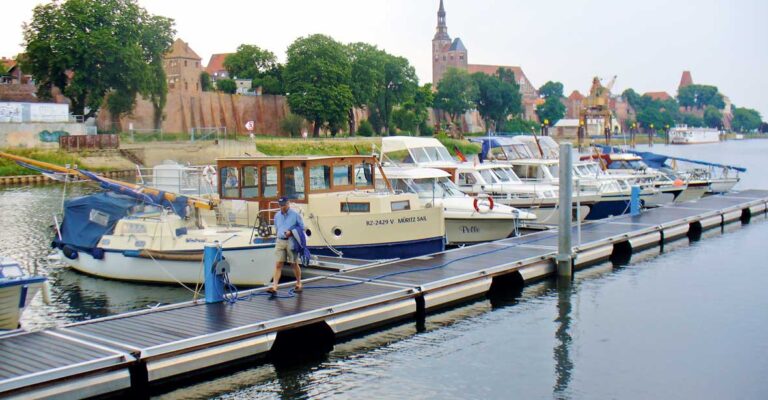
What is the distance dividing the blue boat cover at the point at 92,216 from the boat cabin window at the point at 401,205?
260 inches

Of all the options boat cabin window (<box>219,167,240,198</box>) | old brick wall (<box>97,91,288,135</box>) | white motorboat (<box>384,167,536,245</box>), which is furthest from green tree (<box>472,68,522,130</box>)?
boat cabin window (<box>219,167,240,198</box>)

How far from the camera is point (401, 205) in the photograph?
68.5ft

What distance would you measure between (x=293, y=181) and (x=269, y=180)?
628mm

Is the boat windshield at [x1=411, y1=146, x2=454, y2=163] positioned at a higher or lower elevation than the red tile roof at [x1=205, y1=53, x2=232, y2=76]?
lower

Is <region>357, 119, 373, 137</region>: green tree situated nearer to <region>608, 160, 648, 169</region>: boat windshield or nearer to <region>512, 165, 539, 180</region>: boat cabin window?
<region>608, 160, 648, 169</region>: boat windshield

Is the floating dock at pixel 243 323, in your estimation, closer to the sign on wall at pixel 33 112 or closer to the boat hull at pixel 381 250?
the boat hull at pixel 381 250

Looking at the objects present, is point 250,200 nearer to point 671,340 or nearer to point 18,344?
point 18,344

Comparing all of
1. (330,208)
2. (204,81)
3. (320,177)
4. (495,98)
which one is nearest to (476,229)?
(330,208)

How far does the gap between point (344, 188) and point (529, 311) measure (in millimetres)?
6115

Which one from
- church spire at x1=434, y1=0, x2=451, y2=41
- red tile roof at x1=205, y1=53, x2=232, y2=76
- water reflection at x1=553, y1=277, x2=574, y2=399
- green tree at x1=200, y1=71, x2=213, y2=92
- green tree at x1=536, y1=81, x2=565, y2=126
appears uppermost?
church spire at x1=434, y1=0, x2=451, y2=41

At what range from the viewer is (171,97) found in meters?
86.0

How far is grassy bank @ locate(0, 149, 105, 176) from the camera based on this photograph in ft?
183

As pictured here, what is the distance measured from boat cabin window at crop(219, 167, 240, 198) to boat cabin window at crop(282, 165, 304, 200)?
4.43 feet

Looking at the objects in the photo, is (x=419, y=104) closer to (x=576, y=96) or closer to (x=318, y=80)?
(x=318, y=80)
